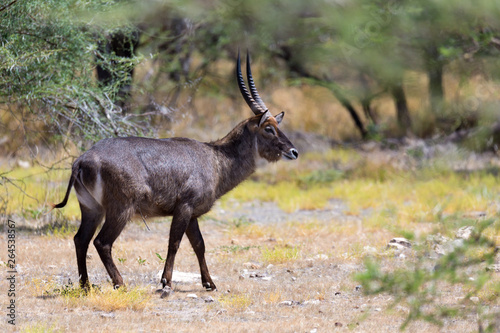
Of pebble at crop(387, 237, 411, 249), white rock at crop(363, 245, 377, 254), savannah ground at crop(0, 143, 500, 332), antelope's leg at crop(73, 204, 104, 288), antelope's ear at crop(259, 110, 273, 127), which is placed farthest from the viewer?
pebble at crop(387, 237, 411, 249)

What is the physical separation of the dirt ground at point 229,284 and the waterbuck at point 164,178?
0.51m

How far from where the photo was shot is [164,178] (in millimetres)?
7094

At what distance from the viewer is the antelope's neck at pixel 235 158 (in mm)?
7918

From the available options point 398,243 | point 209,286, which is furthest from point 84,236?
point 398,243

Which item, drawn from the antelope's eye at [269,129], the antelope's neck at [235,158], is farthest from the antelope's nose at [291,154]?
the antelope's neck at [235,158]

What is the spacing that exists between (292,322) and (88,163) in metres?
2.52

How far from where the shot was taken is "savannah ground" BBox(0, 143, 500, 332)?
6031 mm

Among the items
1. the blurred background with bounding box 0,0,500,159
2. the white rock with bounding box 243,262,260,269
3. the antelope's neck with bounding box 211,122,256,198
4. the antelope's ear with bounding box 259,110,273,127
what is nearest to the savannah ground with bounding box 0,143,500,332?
the white rock with bounding box 243,262,260,269

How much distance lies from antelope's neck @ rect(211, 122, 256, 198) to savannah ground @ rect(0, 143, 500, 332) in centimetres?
114

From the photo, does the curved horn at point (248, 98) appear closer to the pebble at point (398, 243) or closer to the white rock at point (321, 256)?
the white rock at point (321, 256)

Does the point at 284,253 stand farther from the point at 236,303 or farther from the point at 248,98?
the point at 236,303

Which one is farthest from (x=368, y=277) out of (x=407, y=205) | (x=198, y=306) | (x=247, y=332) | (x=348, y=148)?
(x=348, y=148)

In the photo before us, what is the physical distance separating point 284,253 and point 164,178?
231 cm

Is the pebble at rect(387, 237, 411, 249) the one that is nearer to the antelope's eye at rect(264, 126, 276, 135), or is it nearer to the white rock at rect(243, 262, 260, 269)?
the white rock at rect(243, 262, 260, 269)
